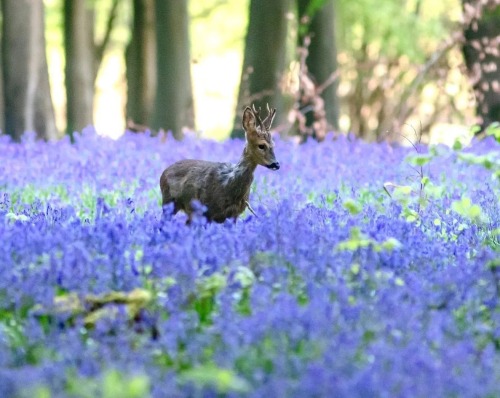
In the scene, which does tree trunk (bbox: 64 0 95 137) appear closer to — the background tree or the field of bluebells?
the background tree

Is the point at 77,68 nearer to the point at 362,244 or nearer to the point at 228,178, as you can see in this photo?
the point at 228,178

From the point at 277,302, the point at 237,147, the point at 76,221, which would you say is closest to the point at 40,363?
the point at 277,302

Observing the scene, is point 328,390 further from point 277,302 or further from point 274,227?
point 274,227

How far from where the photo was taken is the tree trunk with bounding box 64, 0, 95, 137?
63.9 feet

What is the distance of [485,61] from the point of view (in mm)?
16594

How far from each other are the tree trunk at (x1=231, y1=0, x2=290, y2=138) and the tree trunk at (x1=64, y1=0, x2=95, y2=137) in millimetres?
5363

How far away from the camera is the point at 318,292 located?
4.80 meters

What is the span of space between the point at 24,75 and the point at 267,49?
353cm

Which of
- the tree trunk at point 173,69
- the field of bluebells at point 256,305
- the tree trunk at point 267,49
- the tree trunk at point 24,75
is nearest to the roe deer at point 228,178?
the field of bluebells at point 256,305

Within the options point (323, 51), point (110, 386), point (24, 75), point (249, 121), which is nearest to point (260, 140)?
point (249, 121)

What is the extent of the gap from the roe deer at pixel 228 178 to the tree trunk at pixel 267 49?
7.18 meters

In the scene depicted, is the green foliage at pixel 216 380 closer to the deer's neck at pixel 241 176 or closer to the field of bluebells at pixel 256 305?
the field of bluebells at pixel 256 305

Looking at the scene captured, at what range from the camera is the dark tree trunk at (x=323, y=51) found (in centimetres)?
1638

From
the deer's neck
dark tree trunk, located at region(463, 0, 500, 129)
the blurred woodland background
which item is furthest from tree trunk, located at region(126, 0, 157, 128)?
the deer's neck
